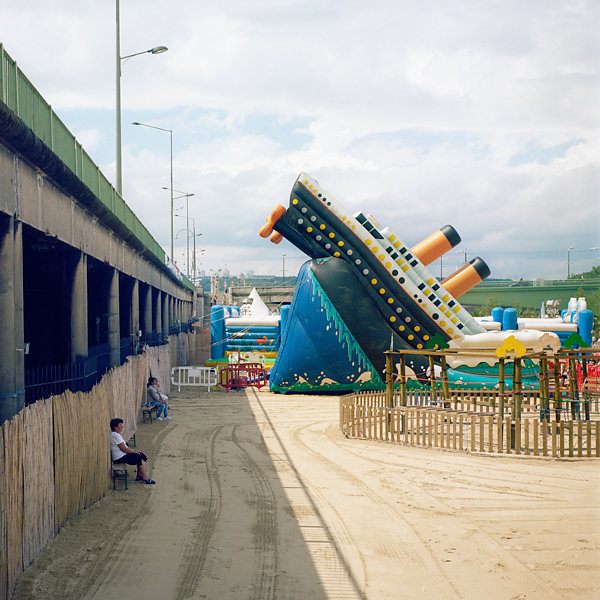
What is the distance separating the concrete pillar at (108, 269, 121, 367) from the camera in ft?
64.1

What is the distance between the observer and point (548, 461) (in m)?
16.1

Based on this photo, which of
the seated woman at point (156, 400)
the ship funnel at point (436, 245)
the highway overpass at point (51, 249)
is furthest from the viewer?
the ship funnel at point (436, 245)

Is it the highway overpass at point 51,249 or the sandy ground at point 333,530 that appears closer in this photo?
the sandy ground at point 333,530

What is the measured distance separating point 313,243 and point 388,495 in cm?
1474

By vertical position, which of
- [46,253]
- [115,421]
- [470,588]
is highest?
[46,253]

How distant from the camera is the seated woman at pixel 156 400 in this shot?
22047mm

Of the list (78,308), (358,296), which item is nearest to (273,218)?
(358,296)

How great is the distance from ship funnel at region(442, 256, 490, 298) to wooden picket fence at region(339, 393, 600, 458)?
943 cm

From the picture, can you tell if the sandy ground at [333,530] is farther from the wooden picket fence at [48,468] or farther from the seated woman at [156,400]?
the seated woman at [156,400]

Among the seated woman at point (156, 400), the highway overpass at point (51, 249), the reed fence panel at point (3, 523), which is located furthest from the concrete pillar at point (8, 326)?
the seated woman at point (156, 400)

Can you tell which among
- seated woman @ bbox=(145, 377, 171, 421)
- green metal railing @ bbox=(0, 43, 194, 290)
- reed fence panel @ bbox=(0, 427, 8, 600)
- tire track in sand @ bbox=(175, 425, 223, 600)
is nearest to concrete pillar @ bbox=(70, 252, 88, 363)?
green metal railing @ bbox=(0, 43, 194, 290)

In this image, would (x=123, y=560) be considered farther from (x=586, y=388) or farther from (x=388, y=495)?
(x=586, y=388)

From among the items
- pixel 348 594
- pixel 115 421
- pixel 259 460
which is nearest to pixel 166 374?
pixel 259 460

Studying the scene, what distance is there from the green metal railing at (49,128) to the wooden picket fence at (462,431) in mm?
7119
